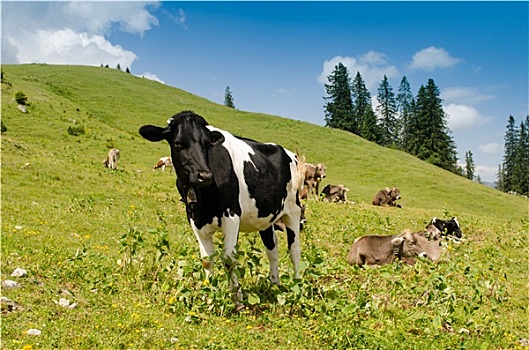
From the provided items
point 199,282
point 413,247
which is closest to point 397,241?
point 413,247

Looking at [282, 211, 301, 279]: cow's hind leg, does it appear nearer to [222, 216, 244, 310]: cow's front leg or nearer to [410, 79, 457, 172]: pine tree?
[222, 216, 244, 310]: cow's front leg

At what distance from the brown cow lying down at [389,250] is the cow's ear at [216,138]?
717 centimetres

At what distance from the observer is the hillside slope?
3816 cm

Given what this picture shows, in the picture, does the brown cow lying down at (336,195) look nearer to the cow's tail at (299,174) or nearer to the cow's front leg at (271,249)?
the cow's tail at (299,174)

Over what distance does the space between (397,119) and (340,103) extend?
17.0m

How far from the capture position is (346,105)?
100250mm

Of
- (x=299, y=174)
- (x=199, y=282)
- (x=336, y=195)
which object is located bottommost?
(x=199, y=282)

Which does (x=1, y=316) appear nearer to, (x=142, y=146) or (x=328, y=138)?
(x=142, y=146)

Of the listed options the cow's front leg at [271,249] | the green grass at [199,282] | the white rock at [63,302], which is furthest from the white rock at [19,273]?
the cow's front leg at [271,249]

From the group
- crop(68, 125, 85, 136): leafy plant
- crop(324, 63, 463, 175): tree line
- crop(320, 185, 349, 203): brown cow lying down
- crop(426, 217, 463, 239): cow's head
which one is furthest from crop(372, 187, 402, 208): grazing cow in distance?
crop(324, 63, 463, 175): tree line

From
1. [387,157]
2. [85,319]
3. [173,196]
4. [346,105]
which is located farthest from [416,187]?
[346,105]

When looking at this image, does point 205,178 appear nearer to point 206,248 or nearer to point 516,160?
point 206,248

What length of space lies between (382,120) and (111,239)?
102216 mm

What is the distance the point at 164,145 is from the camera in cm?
4562
